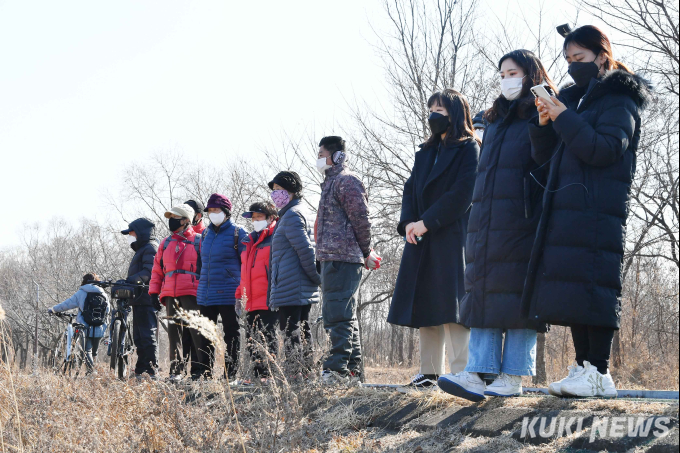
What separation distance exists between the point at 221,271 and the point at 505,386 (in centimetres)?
434

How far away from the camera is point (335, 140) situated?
20.8ft

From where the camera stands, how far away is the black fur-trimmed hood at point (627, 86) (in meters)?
3.68

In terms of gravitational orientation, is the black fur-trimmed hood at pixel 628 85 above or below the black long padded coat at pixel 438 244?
above

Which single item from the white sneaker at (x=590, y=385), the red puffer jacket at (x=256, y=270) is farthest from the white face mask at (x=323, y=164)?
the white sneaker at (x=590, y=385)

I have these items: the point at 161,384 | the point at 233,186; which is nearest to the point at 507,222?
the point at 161,384

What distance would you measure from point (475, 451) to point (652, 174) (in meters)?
12.4

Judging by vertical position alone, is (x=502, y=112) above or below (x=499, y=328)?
above

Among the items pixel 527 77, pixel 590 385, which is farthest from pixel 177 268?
pixel 590 385

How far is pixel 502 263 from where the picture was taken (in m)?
3.86

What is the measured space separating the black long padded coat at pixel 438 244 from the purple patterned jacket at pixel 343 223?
0.89 m

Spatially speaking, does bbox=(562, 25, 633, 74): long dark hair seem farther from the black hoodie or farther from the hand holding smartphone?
the black hoodie

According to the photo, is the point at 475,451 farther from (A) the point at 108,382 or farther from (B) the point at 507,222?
(A) the point at 108,382

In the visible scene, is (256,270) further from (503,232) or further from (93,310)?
(93,310)

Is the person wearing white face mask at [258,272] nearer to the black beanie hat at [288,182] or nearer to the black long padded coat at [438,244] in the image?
the black beanie hat at [288,182]
